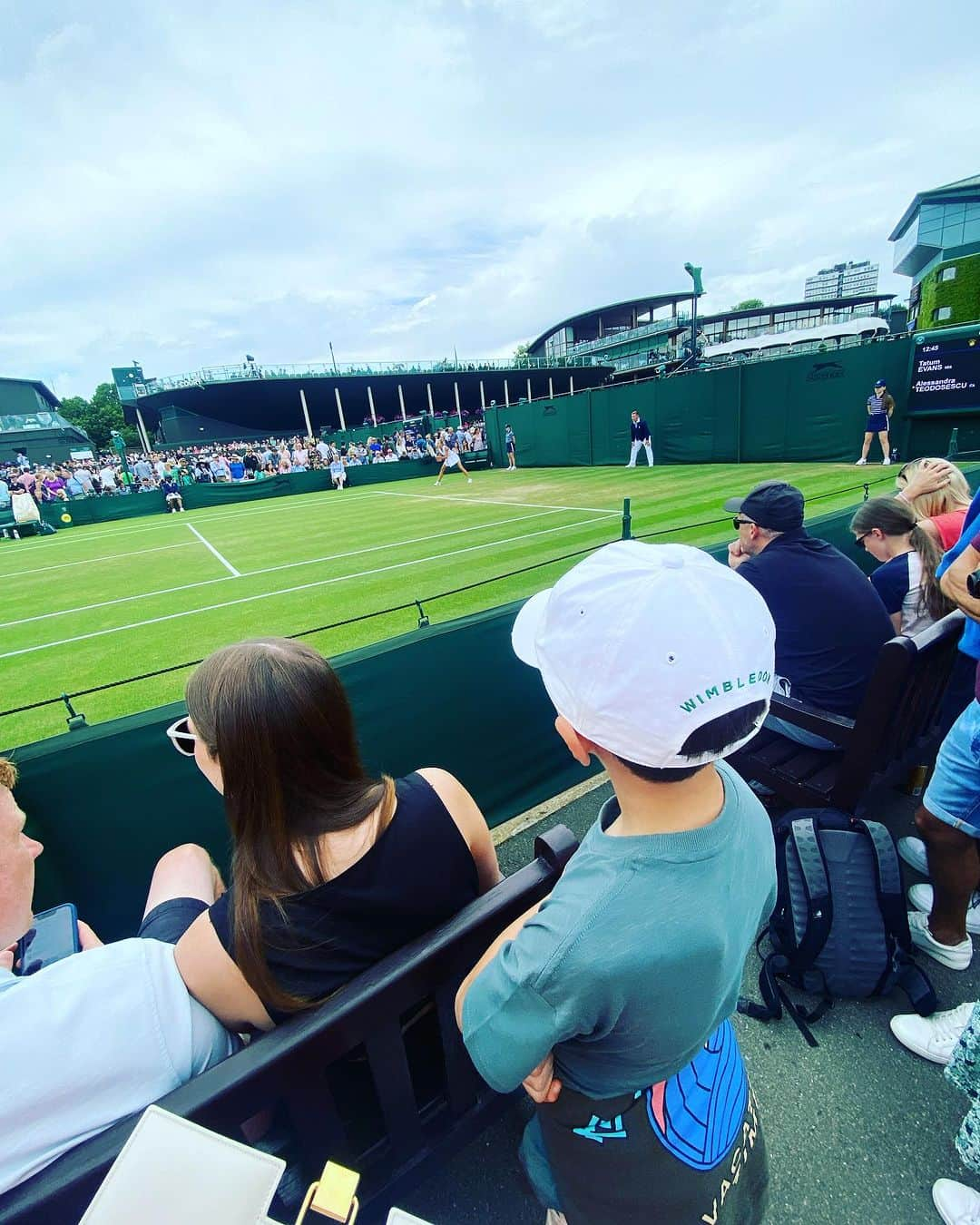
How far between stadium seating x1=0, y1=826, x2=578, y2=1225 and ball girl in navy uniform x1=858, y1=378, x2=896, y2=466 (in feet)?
49.6

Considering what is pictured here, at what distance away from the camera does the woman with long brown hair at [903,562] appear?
3260 millimetres

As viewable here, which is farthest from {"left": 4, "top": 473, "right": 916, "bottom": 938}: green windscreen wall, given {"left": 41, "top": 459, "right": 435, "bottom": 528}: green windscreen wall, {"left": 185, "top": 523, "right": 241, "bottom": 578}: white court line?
{"left": 41, "top": 459, "right": 435, "bottom": 528}: green windscreen wall

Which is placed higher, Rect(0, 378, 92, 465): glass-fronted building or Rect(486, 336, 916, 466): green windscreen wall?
Rect(0, 378, 92, 465): glass-fronted building

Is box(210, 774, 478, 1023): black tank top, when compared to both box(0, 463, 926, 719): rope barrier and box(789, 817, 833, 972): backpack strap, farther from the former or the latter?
box(789, 817, 833, 972): backpack strap

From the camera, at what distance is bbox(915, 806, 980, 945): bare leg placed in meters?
2.16

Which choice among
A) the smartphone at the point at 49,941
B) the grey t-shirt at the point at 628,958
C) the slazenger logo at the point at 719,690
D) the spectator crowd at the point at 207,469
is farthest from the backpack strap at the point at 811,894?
the spectator crowd at the point at 207,469

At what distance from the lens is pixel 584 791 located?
3713 millimetres

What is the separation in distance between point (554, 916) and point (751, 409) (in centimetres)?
1866

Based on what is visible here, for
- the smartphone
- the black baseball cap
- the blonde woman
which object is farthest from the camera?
the blonde woman

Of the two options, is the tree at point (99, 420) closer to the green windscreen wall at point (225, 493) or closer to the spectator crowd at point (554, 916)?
the green windscreen wall at point (225, 493)

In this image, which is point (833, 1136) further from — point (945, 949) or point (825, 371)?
point (825, 371)

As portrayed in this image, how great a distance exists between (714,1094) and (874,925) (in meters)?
1.39

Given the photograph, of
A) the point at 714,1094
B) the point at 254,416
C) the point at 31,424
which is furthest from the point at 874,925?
the point at 31,424

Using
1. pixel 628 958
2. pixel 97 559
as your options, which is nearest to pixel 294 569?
pixel 97 559
